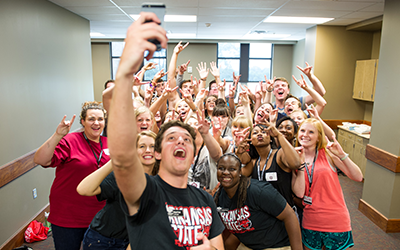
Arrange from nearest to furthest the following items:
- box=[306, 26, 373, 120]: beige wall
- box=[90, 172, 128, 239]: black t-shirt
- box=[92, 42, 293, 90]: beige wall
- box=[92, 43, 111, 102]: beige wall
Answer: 1. box=[90, 172, 128, 239]: black t-shirt
2. box=[306, 26, 373, 120]: beige wall
3. box=[92, 42, 293, 90]: beige wall
4. box=[92, 43, 111, 102]: beige wall

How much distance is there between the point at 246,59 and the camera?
9.52 meters

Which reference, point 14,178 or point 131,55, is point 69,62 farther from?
point 131,55

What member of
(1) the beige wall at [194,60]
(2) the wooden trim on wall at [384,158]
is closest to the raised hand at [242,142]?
(2) the wooden trim on wall at [384,158]

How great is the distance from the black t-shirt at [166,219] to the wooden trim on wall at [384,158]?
2907 mm

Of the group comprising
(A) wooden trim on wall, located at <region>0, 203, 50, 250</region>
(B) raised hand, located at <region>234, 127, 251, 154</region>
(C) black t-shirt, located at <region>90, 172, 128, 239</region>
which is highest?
(B) raised hand, located at <region>234, 127, 251, 154</region>

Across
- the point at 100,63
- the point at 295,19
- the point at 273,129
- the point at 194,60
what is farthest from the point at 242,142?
the point at 100,63

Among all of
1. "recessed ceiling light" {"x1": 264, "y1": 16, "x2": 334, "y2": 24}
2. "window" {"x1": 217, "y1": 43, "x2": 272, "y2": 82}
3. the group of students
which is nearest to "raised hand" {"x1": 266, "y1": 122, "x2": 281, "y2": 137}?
the group of students

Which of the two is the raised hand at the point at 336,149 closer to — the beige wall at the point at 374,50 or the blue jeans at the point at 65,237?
the blue jeans at the point at 65,237

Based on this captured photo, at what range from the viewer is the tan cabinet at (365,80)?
17.0 ft

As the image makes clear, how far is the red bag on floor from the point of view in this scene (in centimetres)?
299

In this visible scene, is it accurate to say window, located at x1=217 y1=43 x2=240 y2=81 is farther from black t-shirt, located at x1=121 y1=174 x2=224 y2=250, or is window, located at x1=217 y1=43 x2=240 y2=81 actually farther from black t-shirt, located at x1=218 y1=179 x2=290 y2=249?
black t-shirt, located at x1=121 y1=174 x2=224 y2=250

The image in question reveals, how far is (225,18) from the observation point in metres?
5.15

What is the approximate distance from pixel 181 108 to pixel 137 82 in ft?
3.22

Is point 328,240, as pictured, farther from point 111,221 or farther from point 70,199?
point 70,199
